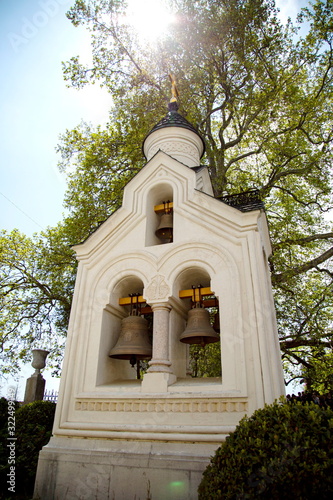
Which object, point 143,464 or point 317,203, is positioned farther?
point 317,203

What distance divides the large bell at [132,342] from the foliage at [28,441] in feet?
7.73

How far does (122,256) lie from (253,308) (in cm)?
266

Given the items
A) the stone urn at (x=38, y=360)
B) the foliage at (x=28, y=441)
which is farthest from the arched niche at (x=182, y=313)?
the stone urn at (x=38, y=360)

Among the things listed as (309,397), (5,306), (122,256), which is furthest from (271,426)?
(5,306)

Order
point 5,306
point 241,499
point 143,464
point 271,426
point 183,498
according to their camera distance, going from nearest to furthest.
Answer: point 241,499, point 271,426, point 183,498, point 143,464, point 5,306

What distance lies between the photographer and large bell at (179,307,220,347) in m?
5.55

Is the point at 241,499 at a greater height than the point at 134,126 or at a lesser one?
lesser

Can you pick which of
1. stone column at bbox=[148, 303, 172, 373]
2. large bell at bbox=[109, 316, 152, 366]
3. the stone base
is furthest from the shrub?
large bell at bbox=[109, 316, 152, 366]

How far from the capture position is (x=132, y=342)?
5848mm

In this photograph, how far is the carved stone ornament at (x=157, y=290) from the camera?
5746 mm

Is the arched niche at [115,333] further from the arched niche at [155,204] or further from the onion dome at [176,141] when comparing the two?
the onion dome at [176,141]

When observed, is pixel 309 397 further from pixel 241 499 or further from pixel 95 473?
pixel 241 499

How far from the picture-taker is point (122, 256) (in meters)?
6.45

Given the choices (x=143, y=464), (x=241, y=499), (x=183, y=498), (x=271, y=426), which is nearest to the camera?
(x=241, y=499)
